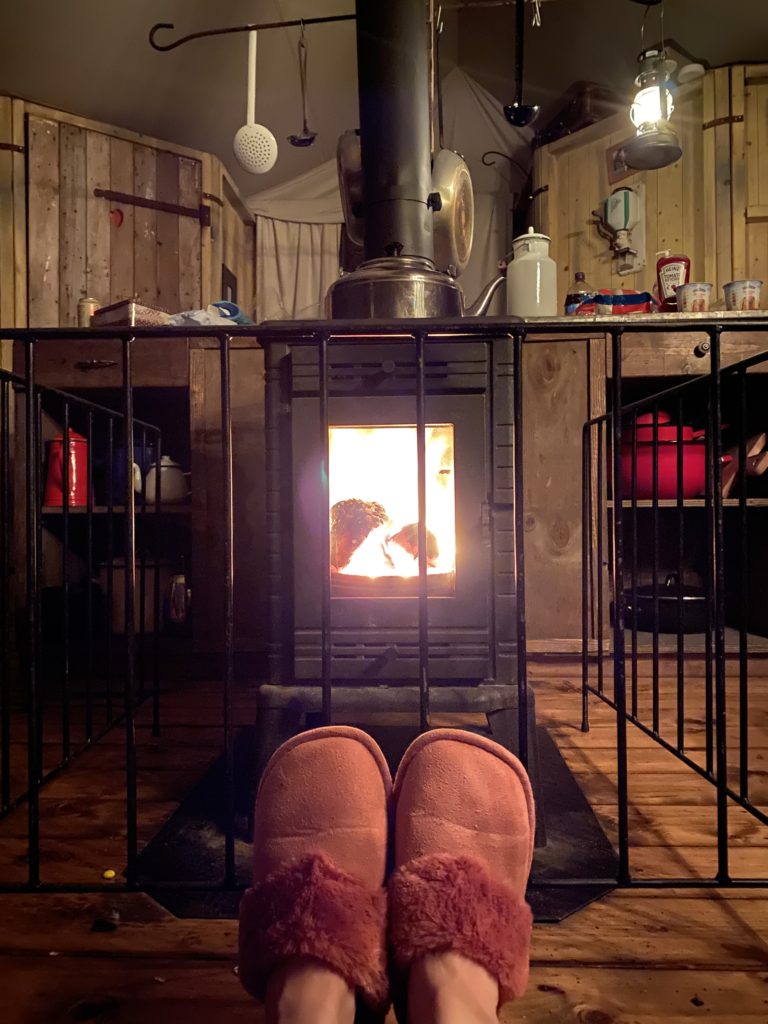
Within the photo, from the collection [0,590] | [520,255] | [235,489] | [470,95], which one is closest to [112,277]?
[235,489]

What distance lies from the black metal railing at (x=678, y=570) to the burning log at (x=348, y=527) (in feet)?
1.34

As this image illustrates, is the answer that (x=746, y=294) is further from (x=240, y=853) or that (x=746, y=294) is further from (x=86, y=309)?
(x=86, y=309)

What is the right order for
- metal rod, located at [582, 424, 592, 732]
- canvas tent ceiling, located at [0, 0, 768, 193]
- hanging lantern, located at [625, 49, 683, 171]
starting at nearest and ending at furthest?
metal rod, located at [582, 424, 592, 732], hanging lantern, located at [625, 49, 683, 171], canvas tent ceiling, located at [0, 0, 768, 193]

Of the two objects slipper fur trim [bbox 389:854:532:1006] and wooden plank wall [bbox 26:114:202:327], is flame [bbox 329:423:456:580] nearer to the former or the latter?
slipper fur trim [bbox 389:854:532:1006]

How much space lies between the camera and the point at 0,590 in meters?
1.04

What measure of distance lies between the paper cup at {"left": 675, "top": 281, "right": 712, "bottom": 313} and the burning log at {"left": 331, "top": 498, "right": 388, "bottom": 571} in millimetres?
1461

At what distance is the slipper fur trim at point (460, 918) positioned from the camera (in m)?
0.56

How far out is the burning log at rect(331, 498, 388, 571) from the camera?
1.16 meters

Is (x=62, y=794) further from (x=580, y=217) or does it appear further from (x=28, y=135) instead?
(x=580, y=217)

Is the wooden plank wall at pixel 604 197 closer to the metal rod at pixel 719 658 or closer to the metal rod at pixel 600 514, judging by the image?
the metal rod at pixel 600 514

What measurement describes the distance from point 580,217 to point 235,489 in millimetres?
2151

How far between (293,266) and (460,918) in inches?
146

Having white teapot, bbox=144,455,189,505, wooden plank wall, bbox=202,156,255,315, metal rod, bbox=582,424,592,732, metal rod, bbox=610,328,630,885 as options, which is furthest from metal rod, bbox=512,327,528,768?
wooden plank wall, bbox=202,156,255,315

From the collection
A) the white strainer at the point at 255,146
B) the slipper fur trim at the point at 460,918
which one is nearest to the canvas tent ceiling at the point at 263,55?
the white strainer at the point at 255,146
